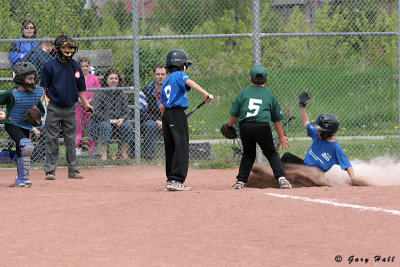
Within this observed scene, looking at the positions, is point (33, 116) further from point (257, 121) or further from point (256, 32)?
point (256, 32)

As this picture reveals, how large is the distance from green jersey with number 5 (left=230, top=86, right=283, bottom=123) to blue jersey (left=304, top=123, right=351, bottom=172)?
24.8 inches

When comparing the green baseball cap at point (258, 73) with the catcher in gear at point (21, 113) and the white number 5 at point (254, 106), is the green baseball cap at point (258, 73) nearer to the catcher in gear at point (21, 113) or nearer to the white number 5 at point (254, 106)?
the white number 5 at point (254, 106)

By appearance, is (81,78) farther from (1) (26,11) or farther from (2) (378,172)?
(2) (378,172)

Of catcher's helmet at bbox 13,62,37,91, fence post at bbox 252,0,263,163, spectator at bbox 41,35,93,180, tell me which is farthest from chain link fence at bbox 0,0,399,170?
catcher's helmet at bbox 13,62,37,91

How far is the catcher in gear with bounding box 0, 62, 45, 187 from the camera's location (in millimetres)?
8836

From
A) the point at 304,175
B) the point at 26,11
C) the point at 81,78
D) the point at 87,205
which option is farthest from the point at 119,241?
the point at 26,11

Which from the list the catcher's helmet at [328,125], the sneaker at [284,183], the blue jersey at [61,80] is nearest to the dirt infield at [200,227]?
the sneaker at [284,183]

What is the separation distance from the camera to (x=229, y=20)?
18.2 metres

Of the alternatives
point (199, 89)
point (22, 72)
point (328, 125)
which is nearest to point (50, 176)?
point (22, 72)

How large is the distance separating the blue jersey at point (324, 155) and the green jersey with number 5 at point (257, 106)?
0.63 meters

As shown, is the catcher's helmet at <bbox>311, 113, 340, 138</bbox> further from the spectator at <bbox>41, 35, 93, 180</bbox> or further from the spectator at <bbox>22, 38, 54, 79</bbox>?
the spectator at <bbox>22, 38, 54, 79</bbox>

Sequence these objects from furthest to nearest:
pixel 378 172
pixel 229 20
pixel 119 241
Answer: pixel 229 20 → pixel 378 172 → pixel 119 241

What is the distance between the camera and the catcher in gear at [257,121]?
834 centimetres

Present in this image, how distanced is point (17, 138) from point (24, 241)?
3.53 meters
